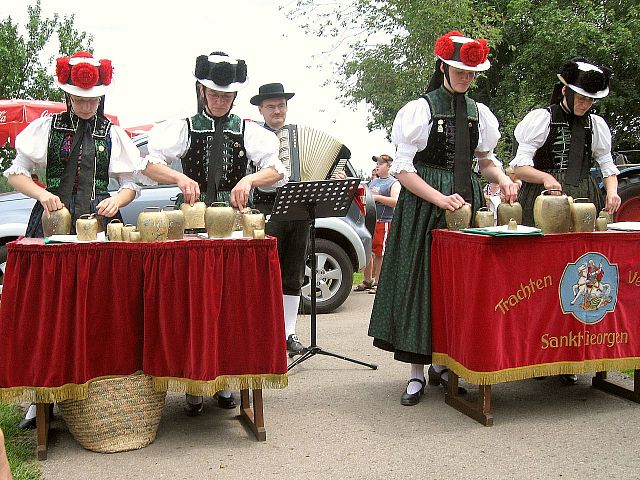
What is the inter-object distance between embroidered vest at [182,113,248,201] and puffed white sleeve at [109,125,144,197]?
0.27 meters

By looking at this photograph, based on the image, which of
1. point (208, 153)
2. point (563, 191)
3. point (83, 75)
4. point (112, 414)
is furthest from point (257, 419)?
point (563, 191)

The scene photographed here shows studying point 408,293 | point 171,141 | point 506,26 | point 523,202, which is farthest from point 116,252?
point 506,26

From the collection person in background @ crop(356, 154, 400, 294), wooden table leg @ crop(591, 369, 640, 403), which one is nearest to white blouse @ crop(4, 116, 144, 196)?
wooden table leg @ crop(591, 369, 640, 403)

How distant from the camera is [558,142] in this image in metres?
4.98

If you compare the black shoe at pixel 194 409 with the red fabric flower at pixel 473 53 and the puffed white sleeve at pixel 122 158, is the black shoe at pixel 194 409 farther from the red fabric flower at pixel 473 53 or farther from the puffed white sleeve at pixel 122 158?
the red fabric flower at pixel 473 53

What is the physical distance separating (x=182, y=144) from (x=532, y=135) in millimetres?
2171

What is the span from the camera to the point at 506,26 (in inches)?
824

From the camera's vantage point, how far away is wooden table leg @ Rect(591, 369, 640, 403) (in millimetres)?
4570

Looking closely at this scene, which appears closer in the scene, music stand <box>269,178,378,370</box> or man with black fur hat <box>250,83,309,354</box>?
music stand <box>269,178,378,370</box>

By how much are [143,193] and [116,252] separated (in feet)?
11.7

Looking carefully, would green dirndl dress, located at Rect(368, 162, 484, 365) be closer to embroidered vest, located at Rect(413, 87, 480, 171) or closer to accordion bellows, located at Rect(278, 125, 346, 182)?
embroidered vest, located at Rect(413, 87, 480, 171)

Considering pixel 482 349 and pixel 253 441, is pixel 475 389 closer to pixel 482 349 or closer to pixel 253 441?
pixel 482 349

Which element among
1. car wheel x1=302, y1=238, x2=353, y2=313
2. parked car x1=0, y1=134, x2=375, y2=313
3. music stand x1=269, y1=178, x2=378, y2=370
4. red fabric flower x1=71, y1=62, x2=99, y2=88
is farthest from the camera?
car wheel x1=302, y1=238, x2=353, y2=313

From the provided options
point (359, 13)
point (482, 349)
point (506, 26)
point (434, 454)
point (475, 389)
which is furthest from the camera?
point (506, 26)
